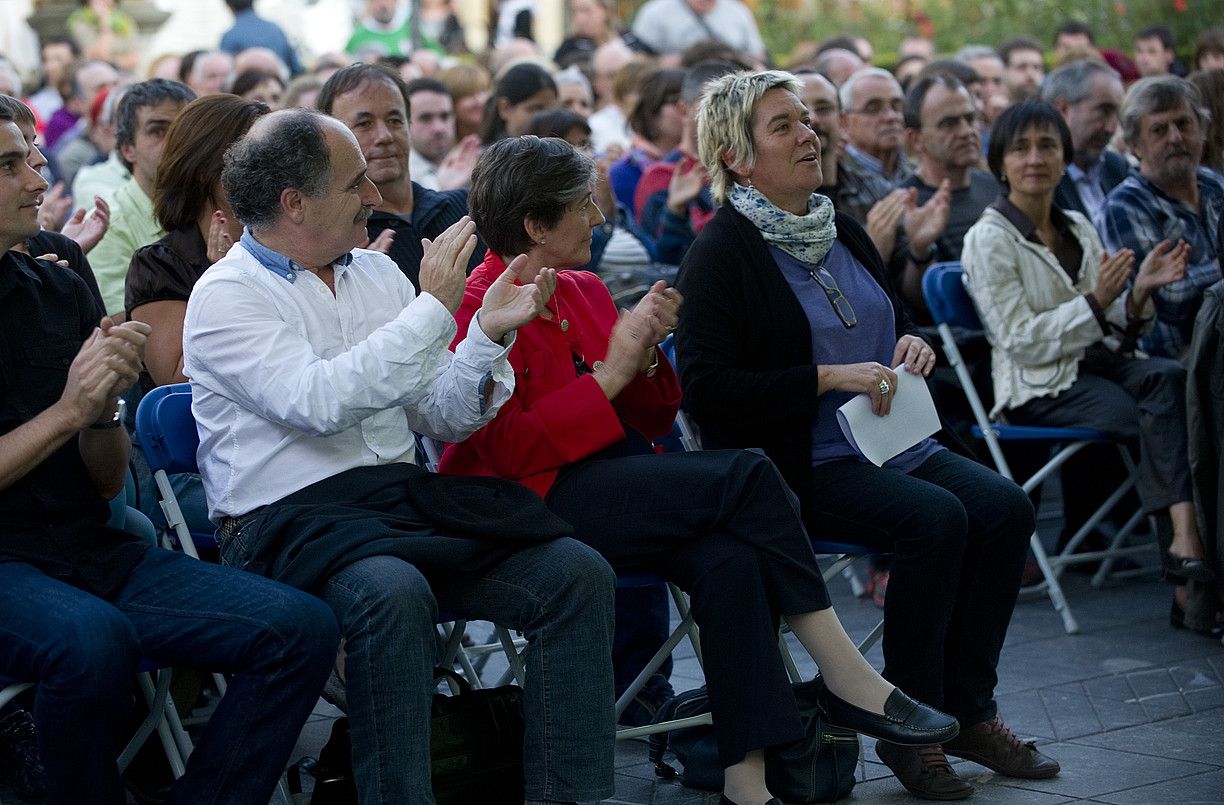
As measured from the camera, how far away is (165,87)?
18.8 feet

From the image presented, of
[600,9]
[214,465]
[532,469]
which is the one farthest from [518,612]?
[600,9]

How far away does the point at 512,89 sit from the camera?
7445mm

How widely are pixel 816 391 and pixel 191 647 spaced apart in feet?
5.74

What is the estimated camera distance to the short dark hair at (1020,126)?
584 centimetres

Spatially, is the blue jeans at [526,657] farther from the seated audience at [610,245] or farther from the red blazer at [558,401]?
the seated audience at [610,245]

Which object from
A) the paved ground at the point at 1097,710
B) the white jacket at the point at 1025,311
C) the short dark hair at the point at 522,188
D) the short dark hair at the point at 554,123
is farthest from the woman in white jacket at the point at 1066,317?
the short dark hair at the point at 522,188

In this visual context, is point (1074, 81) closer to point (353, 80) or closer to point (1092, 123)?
point (1092, 123)

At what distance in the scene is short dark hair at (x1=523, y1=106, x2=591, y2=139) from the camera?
6.16m

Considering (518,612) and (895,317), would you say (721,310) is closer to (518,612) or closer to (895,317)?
(895,317)

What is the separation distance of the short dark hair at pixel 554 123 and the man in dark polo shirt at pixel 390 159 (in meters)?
0.96

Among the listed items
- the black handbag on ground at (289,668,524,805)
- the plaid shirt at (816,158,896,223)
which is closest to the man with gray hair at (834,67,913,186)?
the plaid shirt at (816,158,896,223)

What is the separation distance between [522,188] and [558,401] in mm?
556

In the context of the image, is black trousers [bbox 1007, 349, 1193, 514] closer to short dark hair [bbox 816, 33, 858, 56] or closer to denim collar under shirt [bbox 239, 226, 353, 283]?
denim collar under shirt [bbox 239, 226, 353, 283]

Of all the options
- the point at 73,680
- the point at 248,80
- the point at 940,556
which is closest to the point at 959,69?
the point at 248,80
